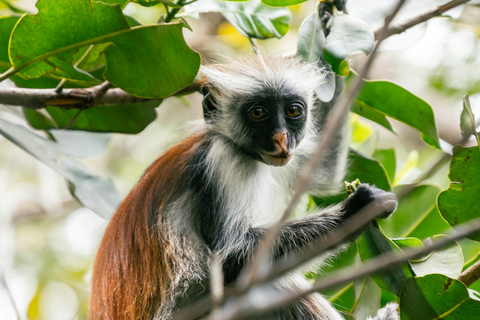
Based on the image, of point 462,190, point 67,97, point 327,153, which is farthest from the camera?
point 327,153

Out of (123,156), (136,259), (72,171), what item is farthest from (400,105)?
(123,156)

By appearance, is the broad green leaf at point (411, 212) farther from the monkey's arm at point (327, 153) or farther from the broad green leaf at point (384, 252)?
the broad green leaf at point (384, 252)

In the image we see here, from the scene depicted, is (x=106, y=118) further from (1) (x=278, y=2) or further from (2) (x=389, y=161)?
(2) (x=389, y=161)

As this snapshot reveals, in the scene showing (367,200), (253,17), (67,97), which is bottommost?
(367,200)

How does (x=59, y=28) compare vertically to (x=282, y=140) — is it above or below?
above

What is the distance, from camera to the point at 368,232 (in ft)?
8.44

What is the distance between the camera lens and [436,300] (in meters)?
2.22

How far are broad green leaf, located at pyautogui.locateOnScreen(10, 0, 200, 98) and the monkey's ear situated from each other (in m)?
0.89

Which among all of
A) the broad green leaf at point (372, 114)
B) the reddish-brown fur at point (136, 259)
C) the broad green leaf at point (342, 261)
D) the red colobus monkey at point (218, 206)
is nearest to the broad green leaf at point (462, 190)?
the red colobus monkey at point (218, 206)

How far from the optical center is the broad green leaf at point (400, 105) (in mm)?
2865

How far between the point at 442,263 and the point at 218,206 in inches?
59.2

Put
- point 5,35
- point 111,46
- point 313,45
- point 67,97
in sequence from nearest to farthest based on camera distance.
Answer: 1. point 111,46
2. point 313,45
3. point 67,97
4. point 5,35

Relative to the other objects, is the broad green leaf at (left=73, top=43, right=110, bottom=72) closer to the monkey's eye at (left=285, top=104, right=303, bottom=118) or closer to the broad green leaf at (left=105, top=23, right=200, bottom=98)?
the broad green leaf at (left=105, top=23, right=200, bottom=98)

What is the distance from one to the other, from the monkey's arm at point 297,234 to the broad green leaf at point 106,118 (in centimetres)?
109
